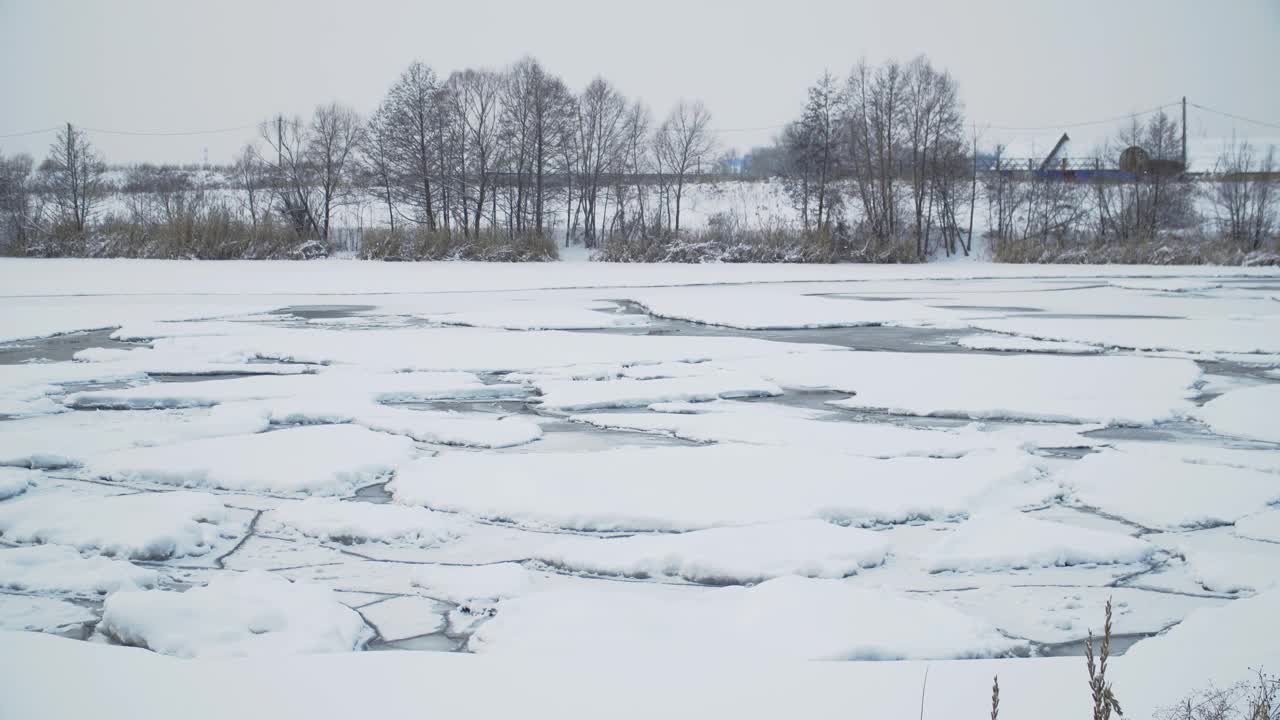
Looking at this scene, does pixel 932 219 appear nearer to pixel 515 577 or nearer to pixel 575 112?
pixel 575 112

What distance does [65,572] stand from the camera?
292 centimetres

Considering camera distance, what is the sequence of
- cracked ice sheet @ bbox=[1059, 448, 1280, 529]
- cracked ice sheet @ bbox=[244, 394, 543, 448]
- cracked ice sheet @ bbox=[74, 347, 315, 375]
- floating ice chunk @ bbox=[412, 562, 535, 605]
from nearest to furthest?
floating ice chunk @ bbox=[412, 562, 535, 605], cracked ice sheet @ bbox=[1059, 448, 1280, 529], cracked ice sheet @ bbox=[244, 394, 543, 448], cracked ice sheet @ bbox=[74, 347, 315, 375]

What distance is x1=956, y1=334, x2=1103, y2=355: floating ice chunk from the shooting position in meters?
8.30

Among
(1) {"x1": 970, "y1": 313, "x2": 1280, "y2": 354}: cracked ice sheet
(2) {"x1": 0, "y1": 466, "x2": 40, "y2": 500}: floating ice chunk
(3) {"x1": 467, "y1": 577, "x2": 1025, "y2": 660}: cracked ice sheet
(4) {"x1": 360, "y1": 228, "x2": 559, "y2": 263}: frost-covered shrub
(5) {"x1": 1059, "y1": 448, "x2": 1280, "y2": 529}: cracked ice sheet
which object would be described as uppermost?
(4) {"x1": 360, "y1": 228, "x2": 559, "y2": 263}: frost-covered shrub

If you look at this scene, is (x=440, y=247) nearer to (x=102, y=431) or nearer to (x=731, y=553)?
(x=102, y=431)

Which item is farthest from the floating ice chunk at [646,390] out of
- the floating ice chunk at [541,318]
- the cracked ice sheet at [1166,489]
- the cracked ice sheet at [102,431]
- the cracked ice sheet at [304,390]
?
the floating ice chunk at [541,318]

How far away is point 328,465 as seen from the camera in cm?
424

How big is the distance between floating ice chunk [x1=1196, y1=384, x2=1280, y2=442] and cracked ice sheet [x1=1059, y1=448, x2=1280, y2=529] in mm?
858

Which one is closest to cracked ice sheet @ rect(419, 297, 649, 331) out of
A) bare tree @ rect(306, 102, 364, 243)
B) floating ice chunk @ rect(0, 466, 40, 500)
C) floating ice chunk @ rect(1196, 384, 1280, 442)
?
floating ice chunk @ rect(1196, 384, 1280, 442)

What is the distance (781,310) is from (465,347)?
4.98 metres

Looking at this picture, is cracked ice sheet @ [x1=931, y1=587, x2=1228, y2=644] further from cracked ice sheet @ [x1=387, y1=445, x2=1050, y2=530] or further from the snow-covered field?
cracked ice sheet @ [x1=387, y1=445, x2=1050, y2=530]

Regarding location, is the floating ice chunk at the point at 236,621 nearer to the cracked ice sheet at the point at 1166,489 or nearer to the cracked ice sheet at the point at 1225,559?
the cracked ice sheet at the point at 1225,559

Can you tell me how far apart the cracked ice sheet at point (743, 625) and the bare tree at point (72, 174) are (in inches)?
1421

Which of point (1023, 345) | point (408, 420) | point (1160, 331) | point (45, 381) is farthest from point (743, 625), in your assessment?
point (1160, 331)
